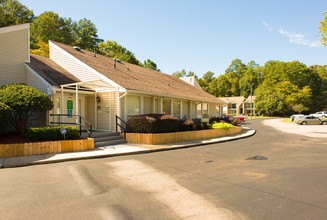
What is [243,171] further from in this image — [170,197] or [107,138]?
[107,138]

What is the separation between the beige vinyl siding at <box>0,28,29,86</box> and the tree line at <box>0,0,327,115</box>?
21.0 ft

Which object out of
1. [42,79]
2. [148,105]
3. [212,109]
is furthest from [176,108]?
[42,79]

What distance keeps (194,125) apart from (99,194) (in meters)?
12.1

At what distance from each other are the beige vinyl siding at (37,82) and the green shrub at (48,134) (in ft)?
11.6

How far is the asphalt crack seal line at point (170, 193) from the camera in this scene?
4418mm

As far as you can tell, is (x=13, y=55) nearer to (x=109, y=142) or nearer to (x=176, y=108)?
(x=109, y=142)

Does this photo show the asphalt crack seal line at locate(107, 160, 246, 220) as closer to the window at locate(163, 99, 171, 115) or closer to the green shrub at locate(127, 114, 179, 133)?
the green shrub at locate(127, 114, 179, 133)

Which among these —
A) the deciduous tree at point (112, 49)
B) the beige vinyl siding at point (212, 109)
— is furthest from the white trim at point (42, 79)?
the deciduous tree at point (112, 49)

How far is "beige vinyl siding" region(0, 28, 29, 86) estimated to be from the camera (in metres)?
13.9

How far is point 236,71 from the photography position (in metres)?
115

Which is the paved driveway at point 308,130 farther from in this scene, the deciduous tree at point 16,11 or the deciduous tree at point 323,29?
the deciduous tree at point 16,11

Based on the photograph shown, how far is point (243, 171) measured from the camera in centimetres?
775

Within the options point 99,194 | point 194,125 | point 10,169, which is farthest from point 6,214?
point 194,125

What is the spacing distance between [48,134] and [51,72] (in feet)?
21.3
